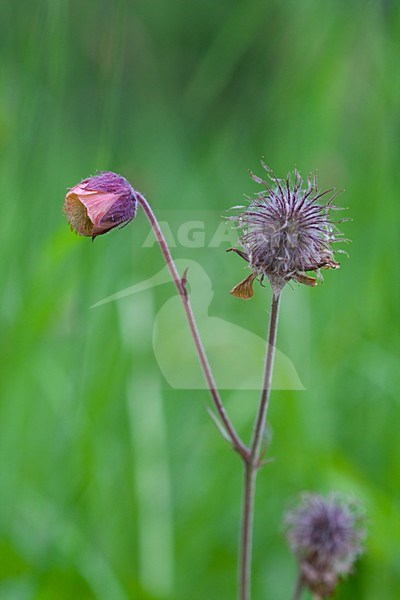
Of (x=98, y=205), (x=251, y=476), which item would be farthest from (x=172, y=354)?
(x=98, y=205)

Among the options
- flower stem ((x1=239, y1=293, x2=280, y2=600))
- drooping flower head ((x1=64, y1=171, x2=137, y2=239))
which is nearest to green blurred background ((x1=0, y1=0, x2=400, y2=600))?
drooping flower head ((x1=64, y1=171, x2=137, y2=239))

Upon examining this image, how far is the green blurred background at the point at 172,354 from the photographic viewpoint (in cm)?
247

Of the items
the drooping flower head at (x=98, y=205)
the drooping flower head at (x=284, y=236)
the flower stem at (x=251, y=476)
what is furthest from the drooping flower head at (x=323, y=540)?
the drooping flower head at (x=98, y=205)

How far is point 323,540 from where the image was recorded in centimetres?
199

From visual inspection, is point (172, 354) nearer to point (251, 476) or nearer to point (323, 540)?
point (323, 540)

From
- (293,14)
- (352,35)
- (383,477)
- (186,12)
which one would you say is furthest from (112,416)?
(186,12)

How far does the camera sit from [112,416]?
10.6ft

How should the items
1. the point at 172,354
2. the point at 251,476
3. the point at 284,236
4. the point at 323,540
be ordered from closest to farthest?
the point at 284,236 < the point at 251,476 < the point at 323,540 < the point at 172,354

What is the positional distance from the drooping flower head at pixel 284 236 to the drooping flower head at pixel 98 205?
0.22 meters

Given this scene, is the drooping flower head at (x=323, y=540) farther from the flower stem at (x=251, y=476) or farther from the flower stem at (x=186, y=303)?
the flower stem at (x=186, y=303)

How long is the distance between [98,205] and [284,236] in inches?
13.4

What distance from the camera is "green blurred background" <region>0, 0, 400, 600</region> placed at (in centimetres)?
247

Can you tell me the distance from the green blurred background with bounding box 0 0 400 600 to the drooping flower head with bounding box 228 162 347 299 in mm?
696

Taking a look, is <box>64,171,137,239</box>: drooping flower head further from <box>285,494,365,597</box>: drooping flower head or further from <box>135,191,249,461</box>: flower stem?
<box>285,494,365,597</box>: drooping flower head
